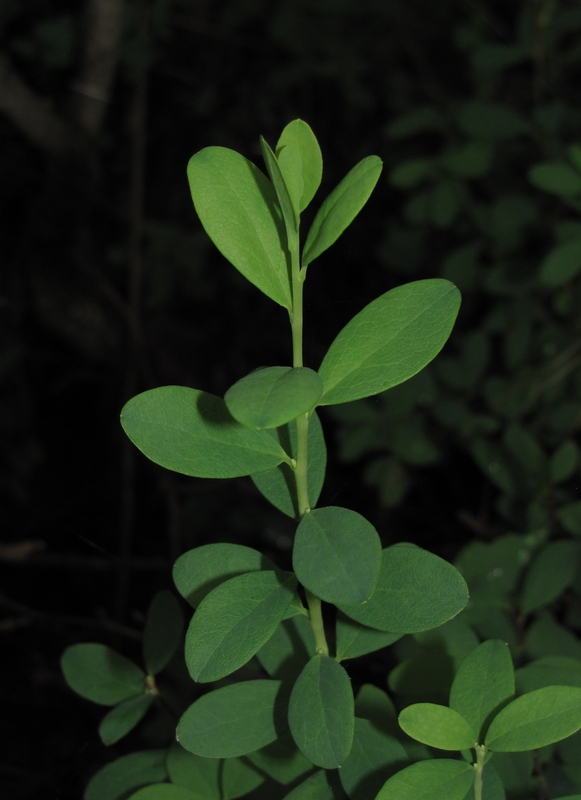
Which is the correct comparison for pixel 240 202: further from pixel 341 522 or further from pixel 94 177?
pixel 94 177

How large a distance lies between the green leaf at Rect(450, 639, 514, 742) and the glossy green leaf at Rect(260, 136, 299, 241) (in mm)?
268

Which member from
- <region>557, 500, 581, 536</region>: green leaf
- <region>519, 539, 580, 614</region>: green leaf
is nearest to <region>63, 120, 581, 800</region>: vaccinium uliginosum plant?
<region>519, 539, 580, 614</region>: green leaf

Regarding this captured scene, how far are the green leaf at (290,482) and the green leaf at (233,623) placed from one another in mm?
53

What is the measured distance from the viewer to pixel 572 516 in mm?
977

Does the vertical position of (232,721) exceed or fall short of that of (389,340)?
it falls short

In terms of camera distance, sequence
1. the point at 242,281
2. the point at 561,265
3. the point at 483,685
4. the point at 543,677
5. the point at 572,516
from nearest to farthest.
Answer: the point at 483,685, the point at 543,677, the point at 572,516, the point at 561,265, the point at 242,281

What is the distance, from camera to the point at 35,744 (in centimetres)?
97

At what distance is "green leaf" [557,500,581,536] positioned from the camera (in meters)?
0.97

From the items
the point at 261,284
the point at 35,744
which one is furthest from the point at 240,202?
the point at 35,744

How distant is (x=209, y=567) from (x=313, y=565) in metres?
0.11

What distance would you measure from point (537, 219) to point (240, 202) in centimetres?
123

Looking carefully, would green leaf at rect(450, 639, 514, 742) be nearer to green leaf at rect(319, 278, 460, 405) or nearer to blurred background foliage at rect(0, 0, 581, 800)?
green leaf at rect(319, 278, 460, 405)

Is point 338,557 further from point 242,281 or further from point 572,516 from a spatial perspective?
point 242,281

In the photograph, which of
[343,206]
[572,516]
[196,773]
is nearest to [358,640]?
[196,773]
